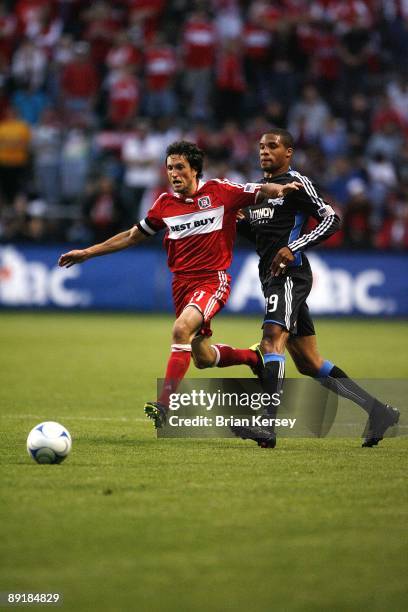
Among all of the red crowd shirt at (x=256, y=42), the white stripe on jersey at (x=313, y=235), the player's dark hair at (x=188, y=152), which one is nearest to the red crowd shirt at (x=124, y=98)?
the red crowd shirt at (x=256, y=42)

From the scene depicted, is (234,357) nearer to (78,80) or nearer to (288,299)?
(288,299)

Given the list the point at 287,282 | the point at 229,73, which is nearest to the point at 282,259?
the point at 287,282

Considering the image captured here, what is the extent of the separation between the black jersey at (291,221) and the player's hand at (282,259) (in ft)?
0.26

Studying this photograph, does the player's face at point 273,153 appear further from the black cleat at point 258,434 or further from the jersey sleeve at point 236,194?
the black cleat at point 258,434

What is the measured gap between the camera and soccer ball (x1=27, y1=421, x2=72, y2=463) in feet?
Answer: 23.8

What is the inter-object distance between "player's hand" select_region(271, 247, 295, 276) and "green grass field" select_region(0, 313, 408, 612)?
4.14 ft

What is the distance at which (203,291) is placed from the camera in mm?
8586

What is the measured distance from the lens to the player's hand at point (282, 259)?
812cm

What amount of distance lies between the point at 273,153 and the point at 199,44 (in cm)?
1625

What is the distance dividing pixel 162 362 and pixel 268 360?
21.0ft

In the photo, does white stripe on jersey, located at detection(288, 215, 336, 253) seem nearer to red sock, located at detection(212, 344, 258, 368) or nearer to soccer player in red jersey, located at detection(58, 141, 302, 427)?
soccer player in red jersey, located at detection(58, 141, 302, 427)

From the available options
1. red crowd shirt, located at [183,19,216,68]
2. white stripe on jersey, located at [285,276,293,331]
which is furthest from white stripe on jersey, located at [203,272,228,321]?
red crowd shirt, located at [183,19,216,68]

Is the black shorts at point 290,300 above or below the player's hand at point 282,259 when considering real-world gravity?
below

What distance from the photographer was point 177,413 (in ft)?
27.9
